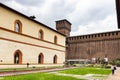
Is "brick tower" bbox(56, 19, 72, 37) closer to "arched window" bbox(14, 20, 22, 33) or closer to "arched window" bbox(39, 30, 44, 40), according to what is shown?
"arched window" bbox(39, 30, 44, 40)

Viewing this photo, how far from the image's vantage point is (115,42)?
5144 cm

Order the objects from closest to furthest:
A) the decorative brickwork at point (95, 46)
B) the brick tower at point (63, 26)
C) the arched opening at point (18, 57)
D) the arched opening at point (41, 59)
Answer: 1. the arched opening at point (18, 57)
2. the arched opening at point (41, 59)
3. the decorative brickwork at point (95, 46)
4. the brick tower at point (63, 26)

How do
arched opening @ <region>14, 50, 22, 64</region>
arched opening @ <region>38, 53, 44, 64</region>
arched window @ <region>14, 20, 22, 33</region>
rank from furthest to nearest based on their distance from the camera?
1. arched opening @ <region>38, 53, 44, 64</region>
2. arched window @ <region>14, 20, 22, 33</region>
3. arched opening @ <region>14, 50, 22, 64</region>

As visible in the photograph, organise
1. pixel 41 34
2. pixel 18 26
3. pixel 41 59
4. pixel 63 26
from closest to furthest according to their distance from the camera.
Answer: pixel 18 26, pixel 41 59, pixel 41 34, pixel 63 26

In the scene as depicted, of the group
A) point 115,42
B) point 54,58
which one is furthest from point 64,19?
point 54,58

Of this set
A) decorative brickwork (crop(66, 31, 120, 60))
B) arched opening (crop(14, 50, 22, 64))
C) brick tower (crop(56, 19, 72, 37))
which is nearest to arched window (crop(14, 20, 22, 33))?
arched opening (crop(14, 50, 22, 64))

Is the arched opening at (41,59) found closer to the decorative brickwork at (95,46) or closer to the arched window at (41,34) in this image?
the arched window at (41,34)

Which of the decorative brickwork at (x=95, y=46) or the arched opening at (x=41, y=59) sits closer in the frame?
the arched opening at (x=41, y=59)

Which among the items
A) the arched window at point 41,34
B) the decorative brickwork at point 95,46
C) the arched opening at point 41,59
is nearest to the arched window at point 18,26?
the arched window at point 41,34

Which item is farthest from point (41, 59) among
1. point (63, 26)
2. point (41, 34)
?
point (63, 26)

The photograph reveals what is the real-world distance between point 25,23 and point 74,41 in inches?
1381

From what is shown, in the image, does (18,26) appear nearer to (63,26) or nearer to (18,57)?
(18,57)

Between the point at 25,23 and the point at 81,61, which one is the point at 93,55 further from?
the point at 25,23

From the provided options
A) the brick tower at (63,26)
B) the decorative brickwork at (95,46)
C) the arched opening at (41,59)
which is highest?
the brick tower at (63,26)
